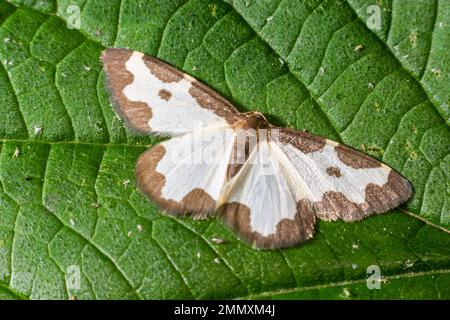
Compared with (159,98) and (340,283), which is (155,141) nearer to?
(159,98)

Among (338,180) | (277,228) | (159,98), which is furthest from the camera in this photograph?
(159,98)

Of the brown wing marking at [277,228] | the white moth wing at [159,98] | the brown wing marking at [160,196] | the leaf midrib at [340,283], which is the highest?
the white moth wing at [159,98]

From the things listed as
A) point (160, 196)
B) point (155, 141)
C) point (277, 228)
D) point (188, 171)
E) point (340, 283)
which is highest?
point (155, 141)

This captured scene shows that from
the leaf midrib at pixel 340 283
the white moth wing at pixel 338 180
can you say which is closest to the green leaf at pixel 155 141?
the leaf midrib at pixel 340 283

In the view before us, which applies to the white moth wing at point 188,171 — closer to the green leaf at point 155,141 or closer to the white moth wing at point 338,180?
the green leaf at point 155,141

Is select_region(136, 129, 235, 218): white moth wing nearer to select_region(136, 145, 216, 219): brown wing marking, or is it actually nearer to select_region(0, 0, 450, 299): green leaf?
select_region(136, 145, 216, 219): brown wing marking

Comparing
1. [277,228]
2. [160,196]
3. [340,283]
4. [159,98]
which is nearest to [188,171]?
[160,196]

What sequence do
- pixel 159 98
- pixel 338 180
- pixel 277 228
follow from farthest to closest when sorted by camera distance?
pixel 159 98 → pixel 338 180 → pixel 277 228
